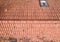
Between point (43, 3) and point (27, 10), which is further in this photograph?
point (43, 3)

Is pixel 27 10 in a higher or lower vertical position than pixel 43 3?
lower

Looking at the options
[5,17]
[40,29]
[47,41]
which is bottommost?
[47,41]

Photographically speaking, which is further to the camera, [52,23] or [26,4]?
[26,4]

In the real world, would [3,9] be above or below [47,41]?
above

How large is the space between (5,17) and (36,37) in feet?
5.60

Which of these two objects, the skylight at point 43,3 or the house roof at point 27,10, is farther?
the skylight at point 43,3

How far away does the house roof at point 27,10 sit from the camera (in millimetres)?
8141

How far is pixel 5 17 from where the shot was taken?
812 cm

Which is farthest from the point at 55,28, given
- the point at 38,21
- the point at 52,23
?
the point at 38,21

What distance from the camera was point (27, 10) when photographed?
27.6ft

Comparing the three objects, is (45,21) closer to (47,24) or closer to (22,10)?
(47,24)

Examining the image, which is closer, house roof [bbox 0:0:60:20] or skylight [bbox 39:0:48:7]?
house roof [bbox 0:0:60:20]

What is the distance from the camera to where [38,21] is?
7.98 metres

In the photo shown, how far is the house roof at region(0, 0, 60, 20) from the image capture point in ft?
26.7
